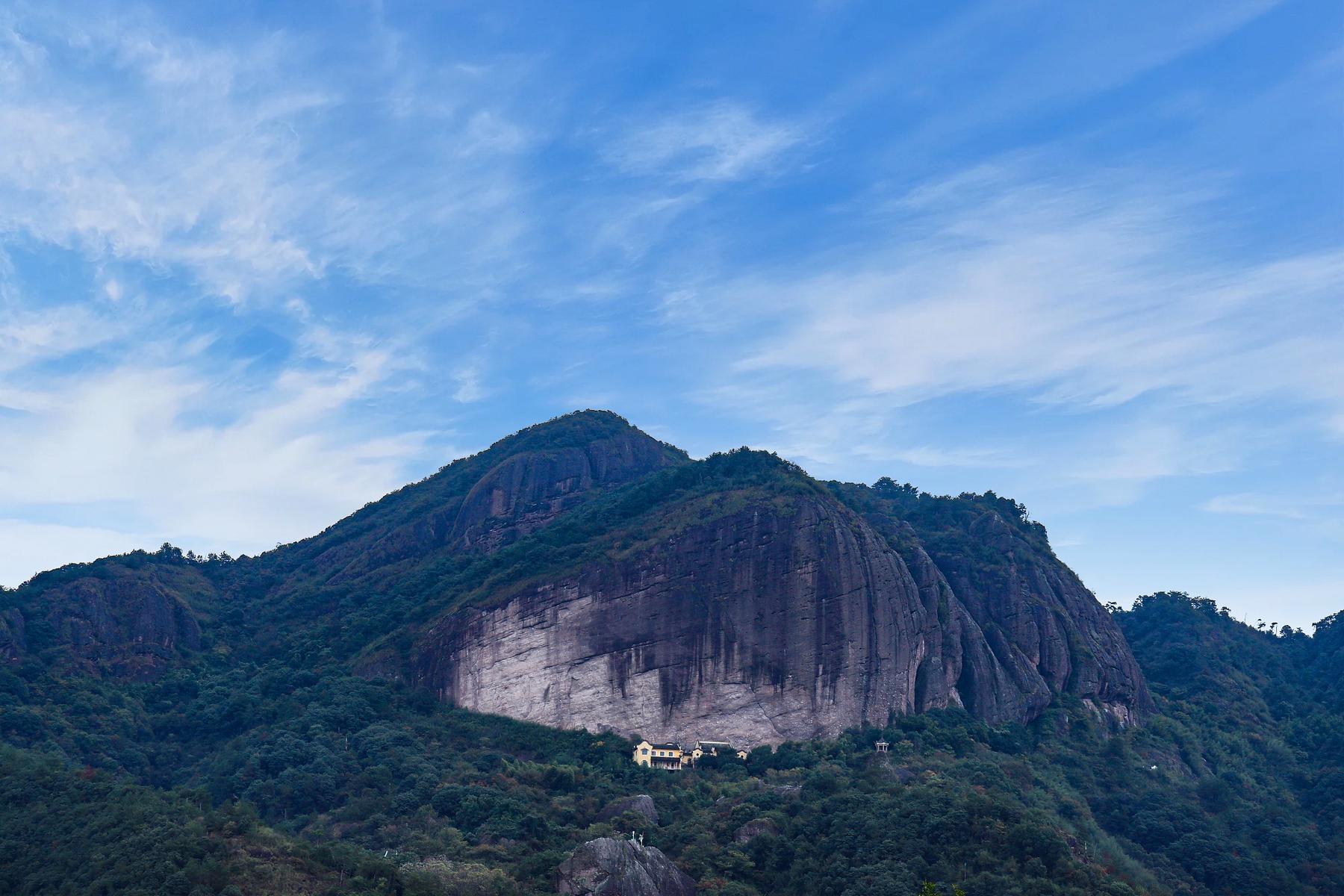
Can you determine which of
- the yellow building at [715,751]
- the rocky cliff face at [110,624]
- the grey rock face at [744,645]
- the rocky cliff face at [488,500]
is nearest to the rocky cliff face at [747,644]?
the grey rock face at [744,645]

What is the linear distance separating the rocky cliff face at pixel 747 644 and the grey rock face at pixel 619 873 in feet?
77.0

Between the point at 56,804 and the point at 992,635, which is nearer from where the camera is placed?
the point at 56,804

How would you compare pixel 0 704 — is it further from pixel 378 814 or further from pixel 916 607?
pixel 916 607

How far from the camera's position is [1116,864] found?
5459 centimetres

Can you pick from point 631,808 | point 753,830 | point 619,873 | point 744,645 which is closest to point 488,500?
point 744,645

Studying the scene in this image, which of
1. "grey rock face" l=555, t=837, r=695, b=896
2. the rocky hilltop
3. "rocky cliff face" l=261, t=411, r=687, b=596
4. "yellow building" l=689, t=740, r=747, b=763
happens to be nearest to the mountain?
the rocky hilltop

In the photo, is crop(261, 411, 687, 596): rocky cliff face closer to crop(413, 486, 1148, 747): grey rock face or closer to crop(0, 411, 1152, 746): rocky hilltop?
crop(0, 411, 1152, 746): rocky hilltop

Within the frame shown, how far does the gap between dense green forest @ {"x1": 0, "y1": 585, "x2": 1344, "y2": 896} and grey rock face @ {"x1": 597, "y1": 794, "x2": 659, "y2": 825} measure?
73 cm

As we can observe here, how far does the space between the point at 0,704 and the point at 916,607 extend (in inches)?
2479

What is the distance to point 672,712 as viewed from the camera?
7544 cm

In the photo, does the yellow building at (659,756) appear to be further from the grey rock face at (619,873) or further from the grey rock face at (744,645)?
the grey rock face at (619,873)

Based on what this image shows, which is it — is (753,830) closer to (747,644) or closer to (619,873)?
(619,873)

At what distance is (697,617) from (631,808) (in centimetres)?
2063

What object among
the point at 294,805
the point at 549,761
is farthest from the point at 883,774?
the point at 294,805
